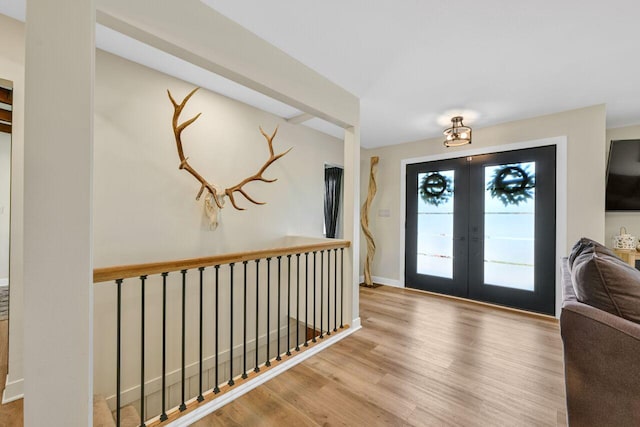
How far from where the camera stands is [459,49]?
2.03 m

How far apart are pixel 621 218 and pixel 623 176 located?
57cm

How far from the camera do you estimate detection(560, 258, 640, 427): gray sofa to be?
1071 millimetres

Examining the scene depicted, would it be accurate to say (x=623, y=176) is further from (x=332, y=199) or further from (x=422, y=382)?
(x=332, y=199)

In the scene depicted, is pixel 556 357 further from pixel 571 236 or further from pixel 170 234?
pixel 170 234

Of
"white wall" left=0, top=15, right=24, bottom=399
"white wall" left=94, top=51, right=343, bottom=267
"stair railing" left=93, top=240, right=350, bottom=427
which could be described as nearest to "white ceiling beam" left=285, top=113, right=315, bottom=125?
"white wall" left=94, top=51, right=343, bottom=267

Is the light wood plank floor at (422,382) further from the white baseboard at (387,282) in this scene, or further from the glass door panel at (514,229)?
the white baseboard at (387,282)

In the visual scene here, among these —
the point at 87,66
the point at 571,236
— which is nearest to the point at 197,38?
the point at 87,66

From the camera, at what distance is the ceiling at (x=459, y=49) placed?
5.44 feet

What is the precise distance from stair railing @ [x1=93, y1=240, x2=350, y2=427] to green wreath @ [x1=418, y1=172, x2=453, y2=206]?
6.60ft

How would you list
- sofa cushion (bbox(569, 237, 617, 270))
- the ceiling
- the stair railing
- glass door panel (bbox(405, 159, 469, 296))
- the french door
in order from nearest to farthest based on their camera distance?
1. the stair railing
2. the ceiling
3. sofa cushion (bbox(569, 237, 617, 270))
4. the french door
5. glass door panel (bbox(405, 159, 469, 296))

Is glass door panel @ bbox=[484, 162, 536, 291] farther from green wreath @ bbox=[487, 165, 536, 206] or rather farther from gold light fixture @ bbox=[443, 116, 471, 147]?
gold light fixture @ bbox=[443, 116, 471, 147]

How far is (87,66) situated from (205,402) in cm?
191

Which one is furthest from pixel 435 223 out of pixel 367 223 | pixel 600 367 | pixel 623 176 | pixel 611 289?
pixel 600 367

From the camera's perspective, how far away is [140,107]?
2314 mm
